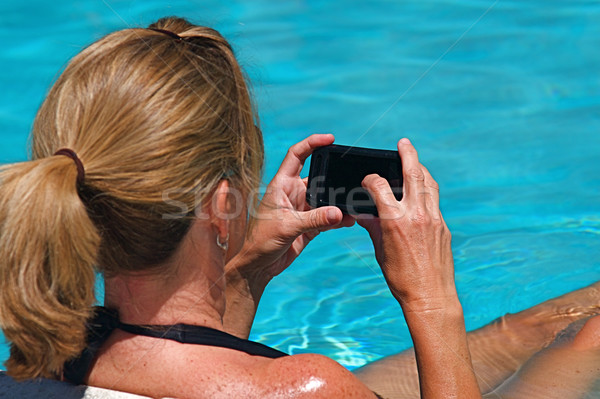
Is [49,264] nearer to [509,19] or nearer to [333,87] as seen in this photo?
[333,87]

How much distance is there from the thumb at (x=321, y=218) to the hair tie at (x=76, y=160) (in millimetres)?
711

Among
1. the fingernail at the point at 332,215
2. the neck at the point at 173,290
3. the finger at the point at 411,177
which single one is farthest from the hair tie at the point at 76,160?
the finger at the point at 411,177

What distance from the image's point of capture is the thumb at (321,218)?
194 centimetres

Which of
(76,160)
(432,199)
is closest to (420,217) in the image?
(432,199)

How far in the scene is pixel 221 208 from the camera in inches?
65.3

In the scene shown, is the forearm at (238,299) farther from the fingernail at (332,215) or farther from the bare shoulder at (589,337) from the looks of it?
the bare shoulder at (589,337)

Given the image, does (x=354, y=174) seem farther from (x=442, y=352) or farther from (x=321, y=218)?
(x=442, y=352)

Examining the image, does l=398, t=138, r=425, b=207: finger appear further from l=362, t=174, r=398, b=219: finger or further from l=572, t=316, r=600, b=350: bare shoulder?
l=572, t=316, r=600, b=350: bare shoulder

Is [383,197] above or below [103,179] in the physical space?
above

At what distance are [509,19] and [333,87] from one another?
1.63 meters

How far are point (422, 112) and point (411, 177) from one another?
305 centimetres

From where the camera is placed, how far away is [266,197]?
7.73 feet

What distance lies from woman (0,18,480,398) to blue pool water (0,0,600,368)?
142cm

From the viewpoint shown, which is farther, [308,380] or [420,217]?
[420,217]
